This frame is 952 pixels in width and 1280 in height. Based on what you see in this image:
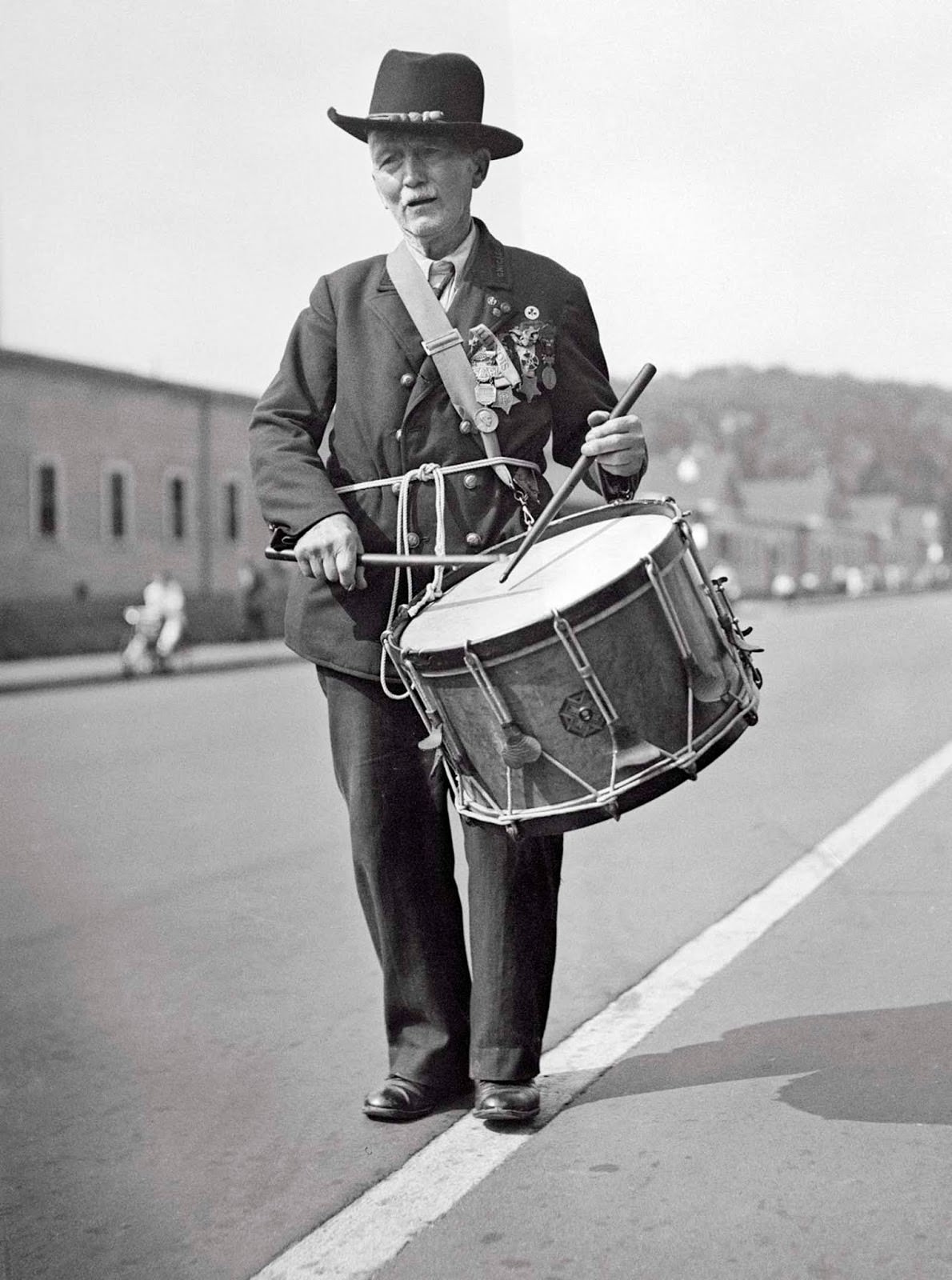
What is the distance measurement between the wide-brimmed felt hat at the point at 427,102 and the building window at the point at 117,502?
123 feet

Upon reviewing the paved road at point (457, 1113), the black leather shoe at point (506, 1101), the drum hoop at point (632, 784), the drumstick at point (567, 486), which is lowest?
the paved road at point (457, 1113)

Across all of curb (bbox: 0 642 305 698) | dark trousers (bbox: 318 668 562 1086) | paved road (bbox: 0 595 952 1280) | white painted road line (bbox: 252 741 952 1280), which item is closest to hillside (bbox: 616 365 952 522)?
white painted road line (bbox: 252 741 952 1280)

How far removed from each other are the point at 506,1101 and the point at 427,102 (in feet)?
6.70

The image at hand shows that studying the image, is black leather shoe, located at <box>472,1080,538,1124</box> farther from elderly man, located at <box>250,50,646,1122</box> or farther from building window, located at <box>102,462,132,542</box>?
building window, located at <box>102,462,132,542</box>

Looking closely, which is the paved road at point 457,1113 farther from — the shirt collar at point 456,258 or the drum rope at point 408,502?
the shirt collar at point 456,258

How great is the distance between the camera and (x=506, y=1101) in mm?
3688

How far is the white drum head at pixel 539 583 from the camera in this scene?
3.26 meters

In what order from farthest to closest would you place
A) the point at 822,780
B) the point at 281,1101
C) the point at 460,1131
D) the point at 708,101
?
the point at 822,780, the point at 708,101, the point at 281,1101, the point at 460,1131

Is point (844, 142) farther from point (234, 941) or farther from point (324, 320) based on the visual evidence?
point (234, 941)

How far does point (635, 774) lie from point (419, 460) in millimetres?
851

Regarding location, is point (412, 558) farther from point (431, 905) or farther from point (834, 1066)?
point (834, 1066)

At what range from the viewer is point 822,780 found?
1036 centimetres

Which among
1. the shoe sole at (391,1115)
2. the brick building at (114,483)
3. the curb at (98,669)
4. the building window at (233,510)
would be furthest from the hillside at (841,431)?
the brick building at (114,483)

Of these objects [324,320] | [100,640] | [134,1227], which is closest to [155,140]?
[324,320]
